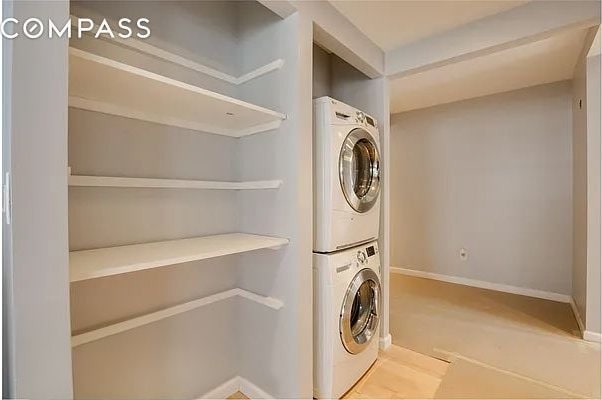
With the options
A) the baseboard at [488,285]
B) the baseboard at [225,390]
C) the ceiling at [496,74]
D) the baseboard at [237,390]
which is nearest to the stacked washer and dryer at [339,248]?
the baseboard at [237,390]

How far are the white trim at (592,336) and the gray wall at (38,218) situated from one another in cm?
337

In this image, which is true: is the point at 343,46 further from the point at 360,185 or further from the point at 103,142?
the point at 103,142

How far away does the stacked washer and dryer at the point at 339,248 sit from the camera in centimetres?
168

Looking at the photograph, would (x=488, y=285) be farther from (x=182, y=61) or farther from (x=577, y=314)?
(x=182, y=61)

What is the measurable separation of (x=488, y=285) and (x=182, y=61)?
409 centimetres

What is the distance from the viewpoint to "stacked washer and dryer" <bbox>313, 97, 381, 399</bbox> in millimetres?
1676

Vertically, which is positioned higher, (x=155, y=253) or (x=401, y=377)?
(x=155, y=253)

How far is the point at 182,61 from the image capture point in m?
1.54

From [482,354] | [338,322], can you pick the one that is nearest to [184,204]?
[338,322]

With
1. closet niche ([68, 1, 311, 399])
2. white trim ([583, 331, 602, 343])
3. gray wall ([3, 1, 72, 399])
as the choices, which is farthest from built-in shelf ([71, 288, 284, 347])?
white trim ([583, 331, 602, 343])

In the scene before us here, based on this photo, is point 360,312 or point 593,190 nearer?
point 360,312

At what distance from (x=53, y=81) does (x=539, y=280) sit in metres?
4.42

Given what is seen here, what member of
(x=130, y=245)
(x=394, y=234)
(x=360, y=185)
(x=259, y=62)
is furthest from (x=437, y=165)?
(x=130, y=245)

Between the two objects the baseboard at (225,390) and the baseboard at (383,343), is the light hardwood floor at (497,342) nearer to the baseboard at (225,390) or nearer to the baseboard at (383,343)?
the baseboard at (383,343)
